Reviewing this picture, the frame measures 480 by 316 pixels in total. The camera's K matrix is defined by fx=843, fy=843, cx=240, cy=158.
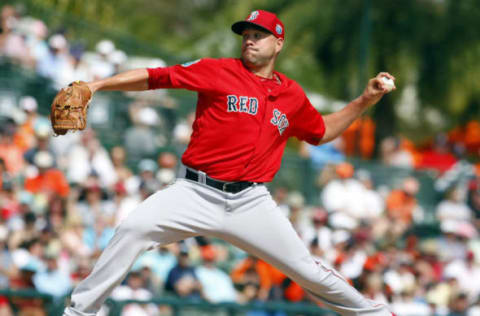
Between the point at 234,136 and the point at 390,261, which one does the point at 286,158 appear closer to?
the point at 390,261

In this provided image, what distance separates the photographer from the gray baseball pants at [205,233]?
475 centimetres

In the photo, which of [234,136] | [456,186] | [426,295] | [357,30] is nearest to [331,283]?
[234,136]

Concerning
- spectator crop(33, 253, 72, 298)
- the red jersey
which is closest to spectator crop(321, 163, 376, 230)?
spectator crop(33, 253, 72, 298)

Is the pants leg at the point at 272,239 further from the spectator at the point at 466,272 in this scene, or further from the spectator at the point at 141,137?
the spectator at the point at 141,137

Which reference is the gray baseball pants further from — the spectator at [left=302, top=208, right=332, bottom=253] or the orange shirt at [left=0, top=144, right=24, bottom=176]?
the orange shirt at [left=0, top=144, right=24, bottom=176]

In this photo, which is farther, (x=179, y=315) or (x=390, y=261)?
(x=390, y=261)

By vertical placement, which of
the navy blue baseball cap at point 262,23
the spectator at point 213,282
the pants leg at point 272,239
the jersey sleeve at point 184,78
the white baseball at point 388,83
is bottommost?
the spectator at point 213,282

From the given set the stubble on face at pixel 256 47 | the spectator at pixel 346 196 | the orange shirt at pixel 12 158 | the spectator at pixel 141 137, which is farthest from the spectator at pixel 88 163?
the stubble on face at pixel 256 47

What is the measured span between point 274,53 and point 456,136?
1353cm

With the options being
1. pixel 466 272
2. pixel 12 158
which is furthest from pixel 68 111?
pixel 466 272

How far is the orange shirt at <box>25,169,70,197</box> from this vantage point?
975 cm

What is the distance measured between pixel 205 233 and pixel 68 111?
3.55 ft

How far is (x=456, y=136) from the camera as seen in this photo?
17.9 metres

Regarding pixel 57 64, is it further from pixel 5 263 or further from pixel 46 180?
pixel 5 263
